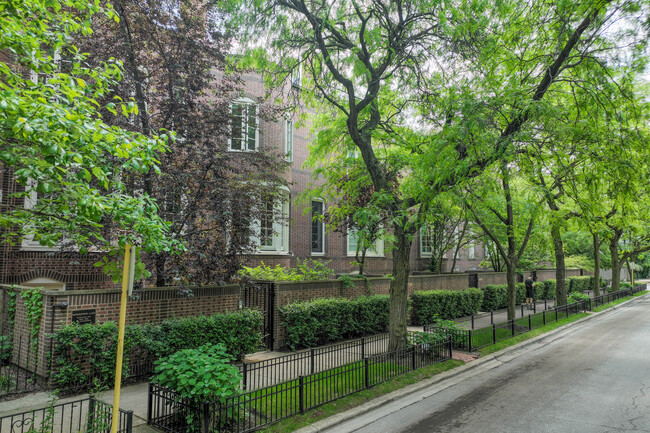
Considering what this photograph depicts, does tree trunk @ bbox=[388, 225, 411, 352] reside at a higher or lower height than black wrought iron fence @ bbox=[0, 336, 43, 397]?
higher

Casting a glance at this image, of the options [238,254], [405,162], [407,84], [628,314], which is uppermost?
[407,84]

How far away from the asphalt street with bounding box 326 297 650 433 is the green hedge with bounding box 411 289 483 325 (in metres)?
4.52

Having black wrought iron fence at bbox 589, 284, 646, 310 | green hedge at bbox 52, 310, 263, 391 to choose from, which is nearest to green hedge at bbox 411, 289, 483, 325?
black wrought iron fence at bbox 589, 284, 646, 310

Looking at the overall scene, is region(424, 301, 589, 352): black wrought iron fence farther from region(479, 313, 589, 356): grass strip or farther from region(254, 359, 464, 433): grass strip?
region(254, 359, 464, 433): grass strip

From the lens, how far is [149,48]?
387 inches

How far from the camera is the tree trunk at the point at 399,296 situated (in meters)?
10.7

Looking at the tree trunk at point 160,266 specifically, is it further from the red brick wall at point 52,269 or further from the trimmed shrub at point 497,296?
the trimmed shrub at point 497,296

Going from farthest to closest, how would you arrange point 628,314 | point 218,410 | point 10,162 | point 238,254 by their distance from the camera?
point 628,314
point 238,254
point 218,410
point 10,162

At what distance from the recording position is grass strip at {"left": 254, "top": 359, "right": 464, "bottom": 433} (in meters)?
6.45

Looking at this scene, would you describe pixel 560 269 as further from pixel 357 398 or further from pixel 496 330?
pixel 357 398

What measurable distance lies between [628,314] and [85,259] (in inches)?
1083

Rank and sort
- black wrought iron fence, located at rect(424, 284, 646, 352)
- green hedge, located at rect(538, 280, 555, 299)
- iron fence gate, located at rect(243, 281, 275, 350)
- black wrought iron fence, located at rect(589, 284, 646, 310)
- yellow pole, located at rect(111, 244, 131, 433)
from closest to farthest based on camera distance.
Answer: yellow pole, located at rect(111, 244, 131, 433) < iron fence gate, located at rect(243, 281, 275, 350) < black wrought iron fence, located at rect(424, 284, 646, 352) < black wrought iron fence, located at rect(589, 284, 646, 310) < green hedge, located at rect(538, 280, 555, 299)

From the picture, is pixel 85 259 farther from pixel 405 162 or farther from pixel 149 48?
pixel 405 162

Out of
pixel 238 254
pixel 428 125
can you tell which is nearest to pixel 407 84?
pixel 428 125
